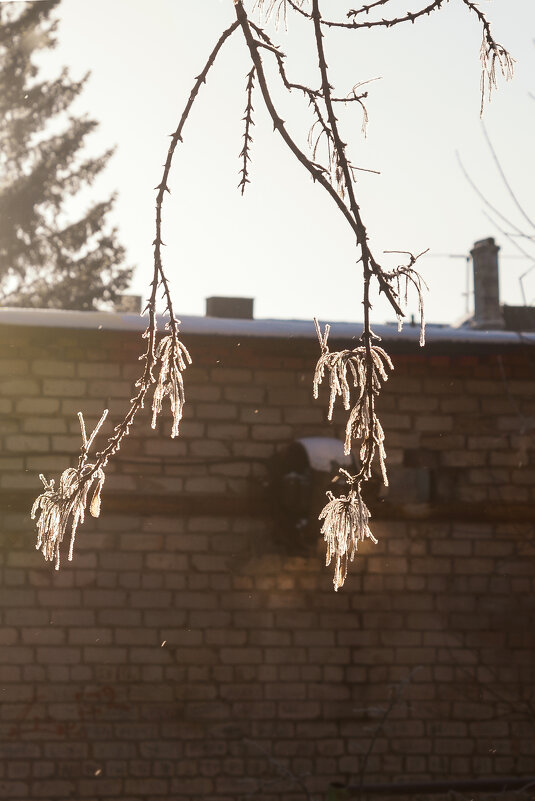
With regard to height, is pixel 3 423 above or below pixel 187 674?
above

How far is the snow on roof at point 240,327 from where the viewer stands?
4.49 metres

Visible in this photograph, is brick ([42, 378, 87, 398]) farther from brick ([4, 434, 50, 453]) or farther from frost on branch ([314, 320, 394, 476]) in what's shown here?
frost on branch ([314, 320, 394, 476])

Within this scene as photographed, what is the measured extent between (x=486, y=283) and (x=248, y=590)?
339 inches

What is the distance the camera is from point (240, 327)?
15.2ft

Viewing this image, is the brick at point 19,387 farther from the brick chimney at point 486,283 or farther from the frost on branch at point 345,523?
the brick chimney at point 486,283

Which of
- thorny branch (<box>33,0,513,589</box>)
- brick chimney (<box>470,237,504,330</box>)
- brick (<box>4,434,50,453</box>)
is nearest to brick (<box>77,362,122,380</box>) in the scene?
brick (<box>4,434,50,453</box>)

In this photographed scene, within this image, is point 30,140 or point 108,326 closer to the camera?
point 108,326

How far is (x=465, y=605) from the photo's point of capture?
4711 mm

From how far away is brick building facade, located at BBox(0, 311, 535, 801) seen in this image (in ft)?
14.4

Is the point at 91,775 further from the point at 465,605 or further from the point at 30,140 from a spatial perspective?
the point at 30,140

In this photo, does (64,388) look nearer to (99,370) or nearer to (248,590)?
(99,370)

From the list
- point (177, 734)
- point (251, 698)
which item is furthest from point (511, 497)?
point (177, 734)

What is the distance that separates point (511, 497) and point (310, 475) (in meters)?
1.21

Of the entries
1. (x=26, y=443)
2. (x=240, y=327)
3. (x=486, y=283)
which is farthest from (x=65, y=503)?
(x=486, y=283)
